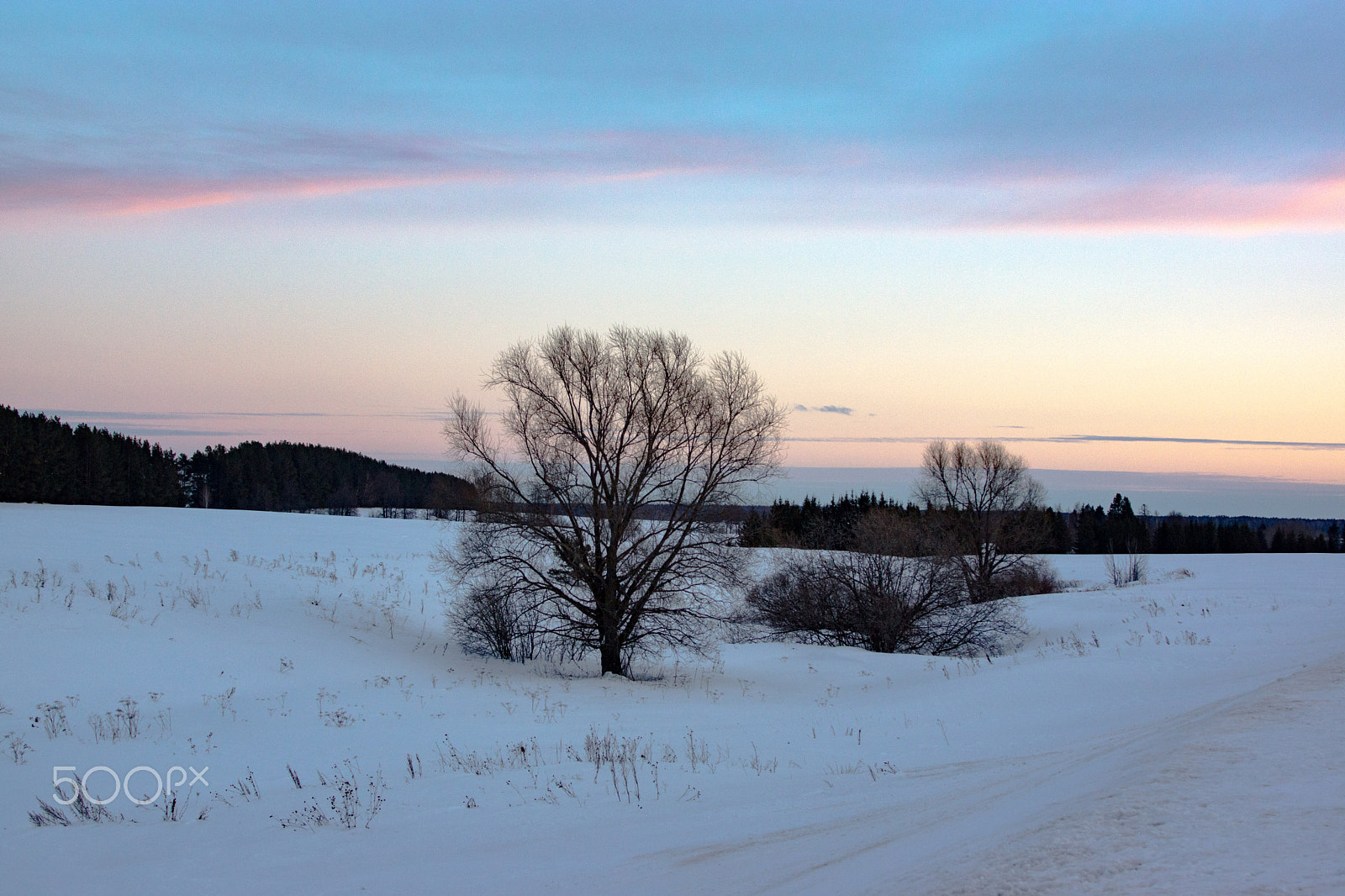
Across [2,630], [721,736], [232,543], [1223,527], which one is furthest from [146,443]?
[1223,527]

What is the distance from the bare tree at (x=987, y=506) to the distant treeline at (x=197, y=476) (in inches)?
1102

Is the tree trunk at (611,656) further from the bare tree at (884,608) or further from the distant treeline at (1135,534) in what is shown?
the distant treeline at (1135,534)

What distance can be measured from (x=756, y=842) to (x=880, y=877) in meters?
2.01

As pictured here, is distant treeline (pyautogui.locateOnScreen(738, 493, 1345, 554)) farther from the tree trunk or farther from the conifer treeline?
the conifer treeline

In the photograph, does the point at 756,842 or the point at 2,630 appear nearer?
the point at 756,842

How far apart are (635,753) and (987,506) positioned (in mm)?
37295

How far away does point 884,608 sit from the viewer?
88.0 ft

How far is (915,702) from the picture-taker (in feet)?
51.1

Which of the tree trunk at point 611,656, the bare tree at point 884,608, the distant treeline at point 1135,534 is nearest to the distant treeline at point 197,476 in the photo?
the tree trunk at point 611,656

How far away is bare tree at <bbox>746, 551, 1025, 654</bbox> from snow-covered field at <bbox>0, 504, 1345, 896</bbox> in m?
3.05

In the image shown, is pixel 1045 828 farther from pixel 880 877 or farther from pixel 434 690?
pixel 434 690

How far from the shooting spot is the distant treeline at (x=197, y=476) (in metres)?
60.9

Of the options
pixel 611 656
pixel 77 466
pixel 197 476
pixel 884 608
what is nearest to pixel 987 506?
pixel 884 608

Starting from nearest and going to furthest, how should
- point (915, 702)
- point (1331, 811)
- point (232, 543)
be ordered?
1. point (1331, 811)
2. point (915, 702)
3. point (232, 543)
